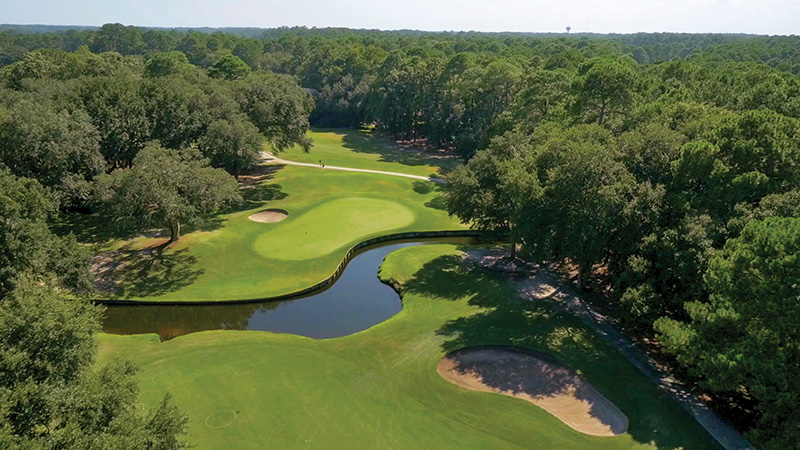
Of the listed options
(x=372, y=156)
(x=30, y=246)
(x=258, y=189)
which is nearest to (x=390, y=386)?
(x=30, y=246)

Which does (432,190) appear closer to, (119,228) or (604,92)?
(604,92)

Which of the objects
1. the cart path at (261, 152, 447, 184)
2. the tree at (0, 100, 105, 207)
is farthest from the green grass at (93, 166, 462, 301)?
the tree at (0, 100, 105, 207)

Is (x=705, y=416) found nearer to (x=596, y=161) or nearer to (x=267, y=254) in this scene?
(x=596, y=161)

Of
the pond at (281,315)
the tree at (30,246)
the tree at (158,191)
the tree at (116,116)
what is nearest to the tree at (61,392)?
the tree at (30,246)

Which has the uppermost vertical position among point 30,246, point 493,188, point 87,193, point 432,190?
point 493,188

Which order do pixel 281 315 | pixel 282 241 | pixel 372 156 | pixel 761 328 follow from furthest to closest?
pixel 372 156, pixel 282 241, pixel 281 315, pixel 761 328

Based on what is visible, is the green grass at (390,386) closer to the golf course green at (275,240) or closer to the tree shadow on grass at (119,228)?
the golf course green at (275,240)
